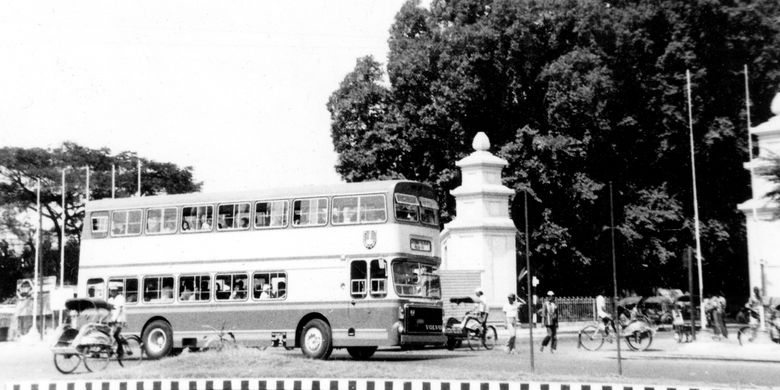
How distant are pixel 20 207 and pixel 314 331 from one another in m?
45.8

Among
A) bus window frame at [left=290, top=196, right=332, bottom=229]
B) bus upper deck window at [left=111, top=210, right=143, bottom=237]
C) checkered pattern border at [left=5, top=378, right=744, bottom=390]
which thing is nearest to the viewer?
checkered pattern border at [left=5, top=378, right=744, bottom=390]

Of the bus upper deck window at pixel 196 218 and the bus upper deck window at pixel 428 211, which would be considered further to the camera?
the bus upper deck window at pixel 196 218

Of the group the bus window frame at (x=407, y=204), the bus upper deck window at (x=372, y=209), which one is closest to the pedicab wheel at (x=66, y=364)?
the bus upper deck window at (x=372, y=209)

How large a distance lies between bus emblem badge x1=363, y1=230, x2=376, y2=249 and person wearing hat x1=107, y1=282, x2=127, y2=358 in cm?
569

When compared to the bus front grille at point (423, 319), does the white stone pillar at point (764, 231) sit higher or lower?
higher

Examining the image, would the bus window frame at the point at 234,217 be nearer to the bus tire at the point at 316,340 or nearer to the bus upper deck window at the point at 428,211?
the bus tire at the point at 316,340

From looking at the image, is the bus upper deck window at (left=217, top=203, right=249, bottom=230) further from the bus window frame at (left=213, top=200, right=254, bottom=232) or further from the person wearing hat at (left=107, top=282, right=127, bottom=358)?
the person wearing hat at (left=107, top=282, right=127, bottom=358)

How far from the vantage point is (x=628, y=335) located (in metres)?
25.6

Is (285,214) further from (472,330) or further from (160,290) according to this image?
(472,330)

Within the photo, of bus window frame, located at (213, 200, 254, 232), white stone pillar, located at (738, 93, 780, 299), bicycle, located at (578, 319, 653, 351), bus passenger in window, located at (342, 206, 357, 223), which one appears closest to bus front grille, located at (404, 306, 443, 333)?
bus passenger in window, located at (342, 206, 357, 223)

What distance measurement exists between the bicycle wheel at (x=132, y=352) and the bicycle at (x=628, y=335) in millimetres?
10957

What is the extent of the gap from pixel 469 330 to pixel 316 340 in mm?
4868

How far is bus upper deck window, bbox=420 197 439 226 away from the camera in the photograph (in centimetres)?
2342

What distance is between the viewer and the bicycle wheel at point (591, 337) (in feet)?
84.3
